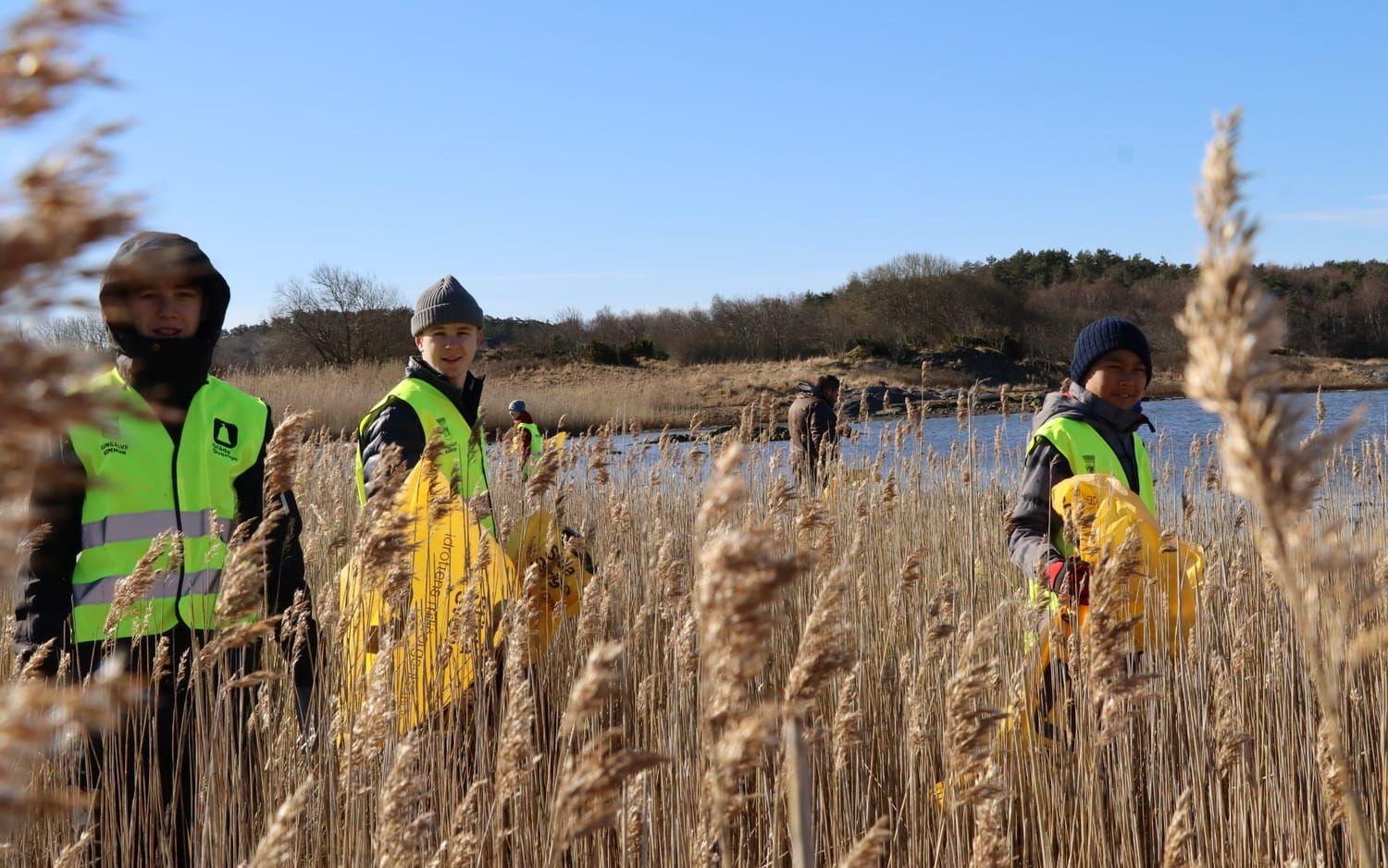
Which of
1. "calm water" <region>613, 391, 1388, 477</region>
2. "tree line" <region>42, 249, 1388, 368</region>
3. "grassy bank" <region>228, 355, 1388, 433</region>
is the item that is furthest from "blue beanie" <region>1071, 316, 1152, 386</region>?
"tree line" <region>42, 249, 1388, 368</region>

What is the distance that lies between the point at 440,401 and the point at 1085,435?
208cm

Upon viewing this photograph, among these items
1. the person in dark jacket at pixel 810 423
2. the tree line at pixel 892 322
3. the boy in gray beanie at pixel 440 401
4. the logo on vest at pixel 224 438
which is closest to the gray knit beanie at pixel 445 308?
the boy in gray beanie at pixel 440 401

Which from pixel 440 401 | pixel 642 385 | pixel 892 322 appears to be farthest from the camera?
pixel 892 322

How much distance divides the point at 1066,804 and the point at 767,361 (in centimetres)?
3582

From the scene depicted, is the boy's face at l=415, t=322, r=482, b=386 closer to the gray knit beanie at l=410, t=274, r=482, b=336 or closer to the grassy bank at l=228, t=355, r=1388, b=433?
the gray knit beanie at l=410, t=274, r=482, b=336

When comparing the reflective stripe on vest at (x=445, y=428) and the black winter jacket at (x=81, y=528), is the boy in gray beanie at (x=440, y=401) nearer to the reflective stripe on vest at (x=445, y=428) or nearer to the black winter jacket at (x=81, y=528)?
the reflective stripe on vest at (x=445, y=428)

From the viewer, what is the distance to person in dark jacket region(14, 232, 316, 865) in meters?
2.32

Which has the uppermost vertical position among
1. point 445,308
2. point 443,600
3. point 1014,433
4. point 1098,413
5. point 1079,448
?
point 445,308

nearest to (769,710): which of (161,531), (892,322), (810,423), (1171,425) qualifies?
(161,531)

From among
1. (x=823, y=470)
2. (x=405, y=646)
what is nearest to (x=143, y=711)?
(x=405, y=646)

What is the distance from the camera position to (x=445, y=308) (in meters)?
3.71

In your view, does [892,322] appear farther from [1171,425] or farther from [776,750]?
[776,750]

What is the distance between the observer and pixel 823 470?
6.85 meters

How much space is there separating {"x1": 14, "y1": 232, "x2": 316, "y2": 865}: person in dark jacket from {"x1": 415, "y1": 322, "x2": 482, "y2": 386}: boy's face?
0.91 metres
